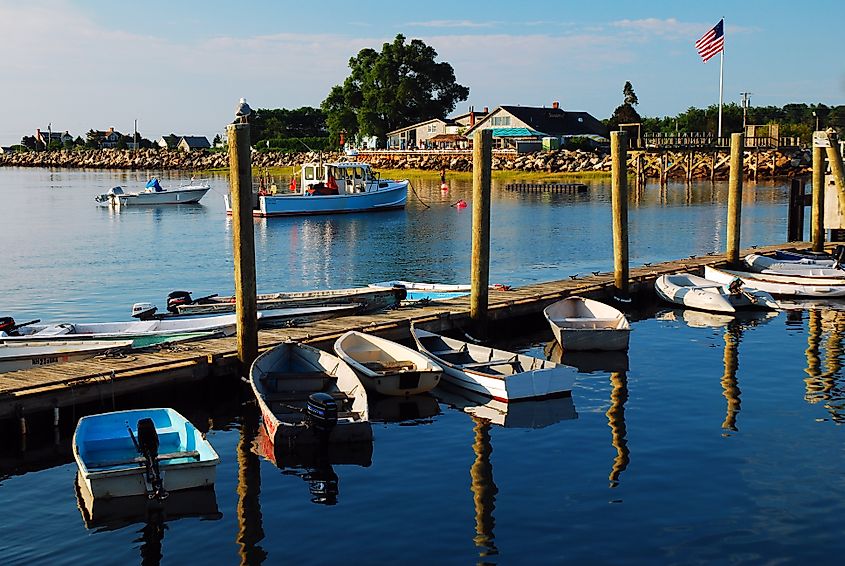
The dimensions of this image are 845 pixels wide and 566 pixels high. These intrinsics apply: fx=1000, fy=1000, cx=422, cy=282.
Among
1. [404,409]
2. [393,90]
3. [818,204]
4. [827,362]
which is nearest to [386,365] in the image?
[404,409]

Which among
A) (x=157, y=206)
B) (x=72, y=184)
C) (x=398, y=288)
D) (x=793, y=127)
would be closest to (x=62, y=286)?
(x=398, y=288)

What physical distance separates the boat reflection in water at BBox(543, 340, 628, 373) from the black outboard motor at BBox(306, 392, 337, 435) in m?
7.38

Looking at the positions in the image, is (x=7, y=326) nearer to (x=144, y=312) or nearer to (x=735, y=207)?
(x=144, y=312)

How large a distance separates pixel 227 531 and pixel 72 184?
115 meters

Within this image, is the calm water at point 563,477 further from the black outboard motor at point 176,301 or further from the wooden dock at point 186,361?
the black outboard motor at point 176,301

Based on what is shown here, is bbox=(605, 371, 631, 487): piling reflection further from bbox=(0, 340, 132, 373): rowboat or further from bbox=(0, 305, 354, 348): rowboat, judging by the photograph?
bbox=(0, 340, 132, 373): rowboat

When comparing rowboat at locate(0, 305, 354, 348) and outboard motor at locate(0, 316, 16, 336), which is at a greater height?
outboard motor at locate(0, 316, 16, 336)

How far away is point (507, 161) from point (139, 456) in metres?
101

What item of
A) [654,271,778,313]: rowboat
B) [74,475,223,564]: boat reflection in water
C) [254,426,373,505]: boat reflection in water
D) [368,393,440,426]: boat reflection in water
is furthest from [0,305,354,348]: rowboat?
[654,271,778,313]: rowboat

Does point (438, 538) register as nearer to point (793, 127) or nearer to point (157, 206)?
point (157, 206)

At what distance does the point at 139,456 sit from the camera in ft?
43.3

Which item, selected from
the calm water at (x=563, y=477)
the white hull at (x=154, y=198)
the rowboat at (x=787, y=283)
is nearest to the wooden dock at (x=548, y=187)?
the white hull at (x=154, y=198)

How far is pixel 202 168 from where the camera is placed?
159125 millimetres

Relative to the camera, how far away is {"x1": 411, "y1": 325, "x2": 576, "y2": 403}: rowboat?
17.3 m
